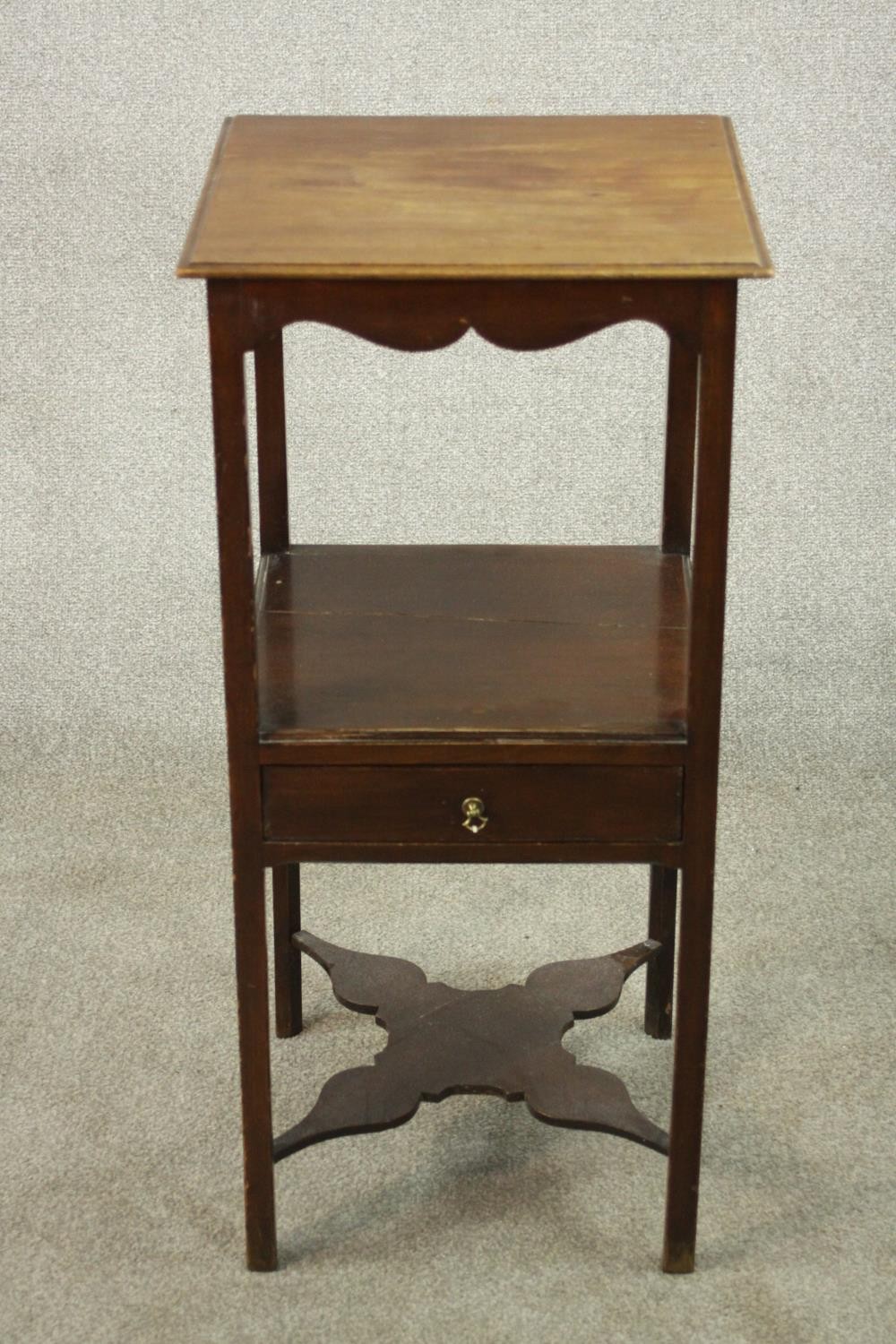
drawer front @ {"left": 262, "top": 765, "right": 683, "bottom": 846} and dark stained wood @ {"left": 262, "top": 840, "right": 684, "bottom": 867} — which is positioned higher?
drawer front @ {"left": 262, "top": 765, "right": 683, "bottom": 846}

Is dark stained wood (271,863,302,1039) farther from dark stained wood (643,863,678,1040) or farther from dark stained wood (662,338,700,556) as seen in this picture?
dark stained wood (662,338,700,556)

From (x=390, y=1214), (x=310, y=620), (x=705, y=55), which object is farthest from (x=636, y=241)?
(x=705, y=55)

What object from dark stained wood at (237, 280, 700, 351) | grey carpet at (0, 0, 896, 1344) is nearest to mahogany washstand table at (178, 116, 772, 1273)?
dark stained wood at (237, 280, 700, 351)

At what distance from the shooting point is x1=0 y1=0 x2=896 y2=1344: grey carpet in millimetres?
2406

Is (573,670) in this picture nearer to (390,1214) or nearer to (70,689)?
(390,1214)

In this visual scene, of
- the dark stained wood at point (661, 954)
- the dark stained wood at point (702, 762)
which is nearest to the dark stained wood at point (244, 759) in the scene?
the dark stained wood at point (702, 762)

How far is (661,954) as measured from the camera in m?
2.69

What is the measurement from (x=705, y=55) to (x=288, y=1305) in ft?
6.66

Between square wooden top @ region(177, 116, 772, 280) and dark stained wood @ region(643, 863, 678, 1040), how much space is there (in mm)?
941

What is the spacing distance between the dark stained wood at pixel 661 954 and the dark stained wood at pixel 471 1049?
3 centimetres

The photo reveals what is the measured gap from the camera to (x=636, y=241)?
1913mm

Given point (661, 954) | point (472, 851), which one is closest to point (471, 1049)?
point (661, 954)

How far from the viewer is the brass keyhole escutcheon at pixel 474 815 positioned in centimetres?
209

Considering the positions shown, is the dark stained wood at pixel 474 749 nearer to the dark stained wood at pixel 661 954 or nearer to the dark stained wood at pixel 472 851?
the dark stained wood at pixel 472 851
